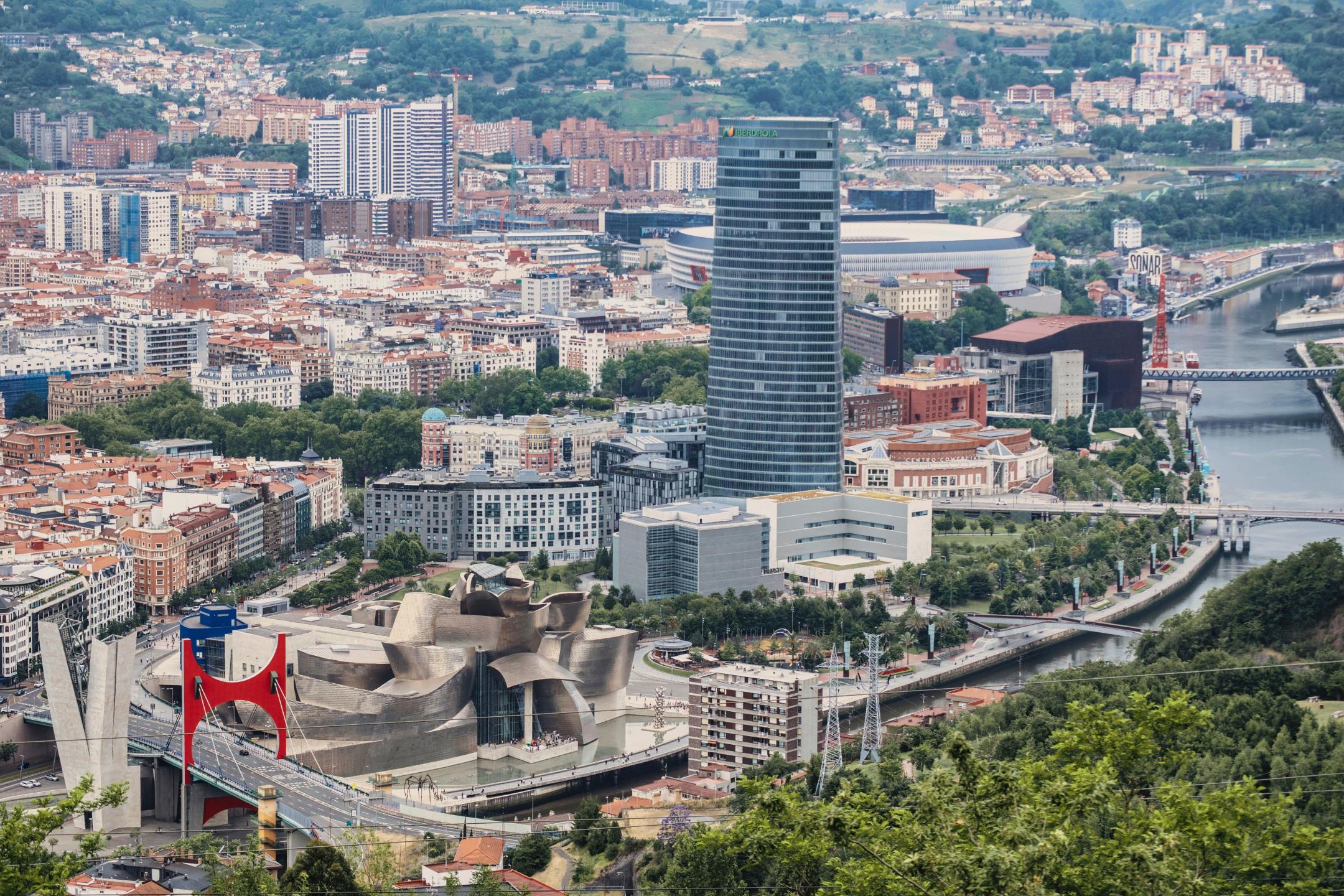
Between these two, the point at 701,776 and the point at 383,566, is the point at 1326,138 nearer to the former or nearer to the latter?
the point at 383,566

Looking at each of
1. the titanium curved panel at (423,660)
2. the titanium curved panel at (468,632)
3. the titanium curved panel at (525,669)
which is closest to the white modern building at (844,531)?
the titanium curved panel at (525,669)

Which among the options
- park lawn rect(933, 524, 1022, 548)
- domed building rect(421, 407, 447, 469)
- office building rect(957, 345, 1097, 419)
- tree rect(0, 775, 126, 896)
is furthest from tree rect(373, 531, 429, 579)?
tree rect(0, 775, 126, 896)

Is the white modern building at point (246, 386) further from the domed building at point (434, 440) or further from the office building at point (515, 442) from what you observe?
the office building at point (515, 442)

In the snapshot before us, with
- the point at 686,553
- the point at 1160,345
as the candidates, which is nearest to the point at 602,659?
the point at 686,553

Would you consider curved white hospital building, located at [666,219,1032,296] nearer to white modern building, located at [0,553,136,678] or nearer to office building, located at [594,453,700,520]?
office building, located at [594,453,700,520]

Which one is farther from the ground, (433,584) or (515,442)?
(515,442)

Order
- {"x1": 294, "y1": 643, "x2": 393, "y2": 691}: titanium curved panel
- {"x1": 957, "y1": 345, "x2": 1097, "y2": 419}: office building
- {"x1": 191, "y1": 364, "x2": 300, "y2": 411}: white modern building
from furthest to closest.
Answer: {"x1": 957, "y1": 345, "x2": 1097, "y2": 419}: office building < {"x1": 191, "y1": 364, "x2": 300, "y2": 411}: white modern building < {"x1": 294, "y1": 643, "x2": 393, "y2": 691}: titanium curved panel

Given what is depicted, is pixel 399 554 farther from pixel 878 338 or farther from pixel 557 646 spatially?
pixel 878 338
